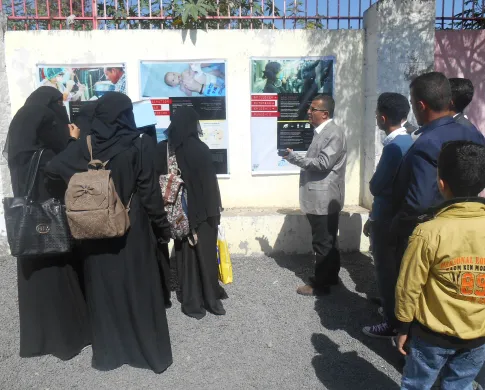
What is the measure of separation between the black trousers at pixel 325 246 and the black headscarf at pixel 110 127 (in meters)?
2.04

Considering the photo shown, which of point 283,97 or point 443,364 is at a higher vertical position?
point 283,97

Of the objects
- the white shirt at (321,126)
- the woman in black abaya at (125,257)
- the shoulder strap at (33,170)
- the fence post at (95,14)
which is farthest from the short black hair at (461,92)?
the fence post at (95,14)

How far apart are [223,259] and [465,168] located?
111 inches

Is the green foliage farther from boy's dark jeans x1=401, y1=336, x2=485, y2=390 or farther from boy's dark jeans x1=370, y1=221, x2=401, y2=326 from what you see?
boy's dark jeans x1=401, y1=336, x2=485, y2=390

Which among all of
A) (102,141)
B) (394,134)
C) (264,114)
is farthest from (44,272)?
(264,114)

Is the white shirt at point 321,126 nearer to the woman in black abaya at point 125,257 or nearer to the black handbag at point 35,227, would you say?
the woman in black abaya at point 125,257

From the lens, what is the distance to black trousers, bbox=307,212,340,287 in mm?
4410

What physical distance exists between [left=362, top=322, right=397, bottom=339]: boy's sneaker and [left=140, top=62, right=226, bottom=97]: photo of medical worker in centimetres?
323

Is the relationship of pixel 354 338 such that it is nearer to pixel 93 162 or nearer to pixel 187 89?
pixel 93 162

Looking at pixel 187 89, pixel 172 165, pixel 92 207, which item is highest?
pixel 187 89

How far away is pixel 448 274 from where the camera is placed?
2098 mm

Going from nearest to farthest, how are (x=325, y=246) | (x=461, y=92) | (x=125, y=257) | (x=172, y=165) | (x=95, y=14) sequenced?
(x=125, y=257)
(x=461, y=92)
(x=172, y=165)
(x=325, y=246)
(x=95, y=14)

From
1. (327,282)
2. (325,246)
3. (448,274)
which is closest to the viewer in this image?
(448,274)

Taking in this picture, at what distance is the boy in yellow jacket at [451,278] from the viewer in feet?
6.78
